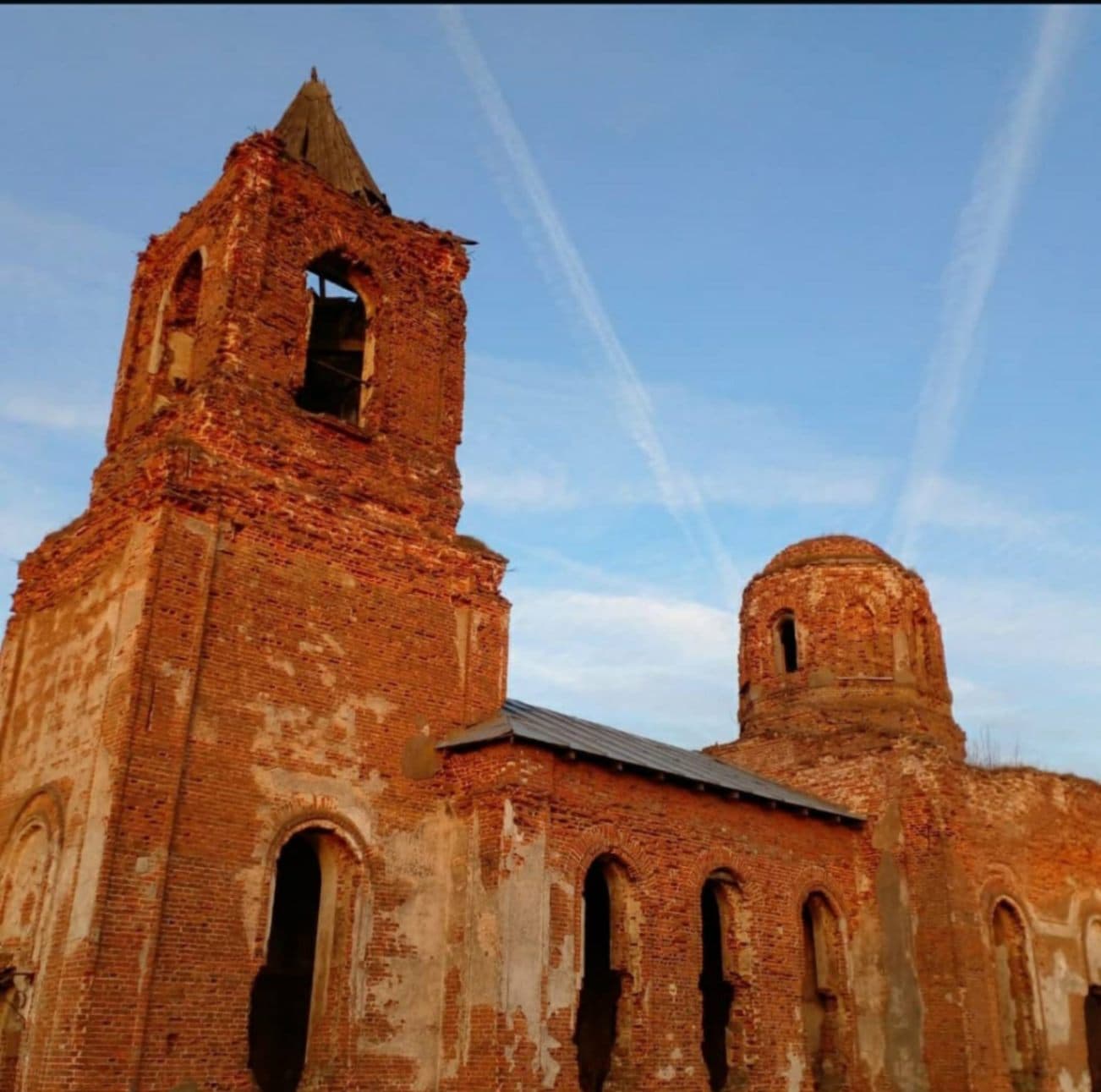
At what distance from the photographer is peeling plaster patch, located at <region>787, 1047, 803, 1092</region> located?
14406mm

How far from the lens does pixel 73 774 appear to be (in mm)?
11438

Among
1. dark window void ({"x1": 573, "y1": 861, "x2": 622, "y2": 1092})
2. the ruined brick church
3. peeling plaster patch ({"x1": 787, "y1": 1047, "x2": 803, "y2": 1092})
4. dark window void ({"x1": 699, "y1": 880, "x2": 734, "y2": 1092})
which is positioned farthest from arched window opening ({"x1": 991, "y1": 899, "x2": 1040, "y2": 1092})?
dark window void ({"x1": 573, "y1": 861, "x2": 622, "y2": 1092})

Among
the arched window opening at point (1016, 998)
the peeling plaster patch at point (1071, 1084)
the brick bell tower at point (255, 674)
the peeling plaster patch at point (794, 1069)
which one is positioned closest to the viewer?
the brick bell tower at point (255, 674)

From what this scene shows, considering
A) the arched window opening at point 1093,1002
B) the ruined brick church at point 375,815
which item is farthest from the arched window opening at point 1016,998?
the arched window opening at point 1093,1002

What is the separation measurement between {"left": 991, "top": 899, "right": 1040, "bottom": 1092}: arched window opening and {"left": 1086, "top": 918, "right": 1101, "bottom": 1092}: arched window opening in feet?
4.48

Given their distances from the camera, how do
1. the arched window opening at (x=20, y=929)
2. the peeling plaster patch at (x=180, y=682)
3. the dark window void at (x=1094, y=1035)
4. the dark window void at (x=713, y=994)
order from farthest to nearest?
the dark window void at (x=1094, y=1035)
the dark window void at (x=713, y=994)
the peeling plaster patch at (x=180, y=682)
the arched window opening at (x=20, y=929)

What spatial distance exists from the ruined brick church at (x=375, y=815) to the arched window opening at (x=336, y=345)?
0.05 m

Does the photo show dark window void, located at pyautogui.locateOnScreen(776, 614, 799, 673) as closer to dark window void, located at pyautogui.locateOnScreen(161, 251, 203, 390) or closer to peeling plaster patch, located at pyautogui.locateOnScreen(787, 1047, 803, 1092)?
peeling plaster patch, located at pyautogui.locateOnScreen(787, 1047, 803, 1092)

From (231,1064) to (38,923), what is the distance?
221 cm

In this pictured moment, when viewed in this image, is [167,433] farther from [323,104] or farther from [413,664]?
[323,104]

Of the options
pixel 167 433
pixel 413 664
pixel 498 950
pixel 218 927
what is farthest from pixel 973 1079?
pixel 167 433

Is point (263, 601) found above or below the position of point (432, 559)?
below

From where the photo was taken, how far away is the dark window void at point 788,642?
21016 mm

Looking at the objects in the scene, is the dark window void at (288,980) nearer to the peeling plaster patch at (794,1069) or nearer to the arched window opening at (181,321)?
the peeling plaster patch at (794,1069)
